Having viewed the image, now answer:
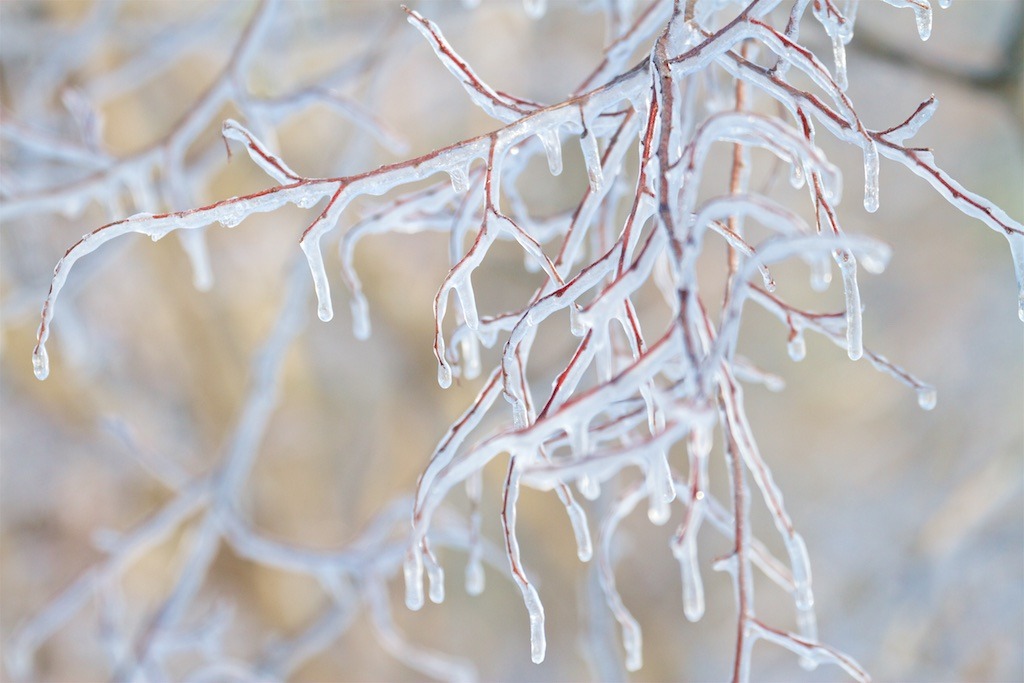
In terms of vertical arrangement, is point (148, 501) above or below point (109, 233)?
below

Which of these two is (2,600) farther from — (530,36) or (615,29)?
(615,29)

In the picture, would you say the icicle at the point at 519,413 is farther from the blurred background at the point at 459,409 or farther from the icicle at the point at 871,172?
the blurred background at the point at 459,409

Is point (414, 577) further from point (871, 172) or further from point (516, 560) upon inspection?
point (871, 172)

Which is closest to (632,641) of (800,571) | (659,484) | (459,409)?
(800,571)

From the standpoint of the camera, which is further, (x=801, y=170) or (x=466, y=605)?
(x=466, y=605)

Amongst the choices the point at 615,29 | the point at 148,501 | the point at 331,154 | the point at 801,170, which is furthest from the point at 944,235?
the point at 148,501

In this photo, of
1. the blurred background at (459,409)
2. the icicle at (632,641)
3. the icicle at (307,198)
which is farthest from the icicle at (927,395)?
the blurred background at (459,409)

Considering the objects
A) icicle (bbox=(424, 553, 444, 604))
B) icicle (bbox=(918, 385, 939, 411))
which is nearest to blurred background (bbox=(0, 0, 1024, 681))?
icicle (bbox=(918, 385, 939, 411))
